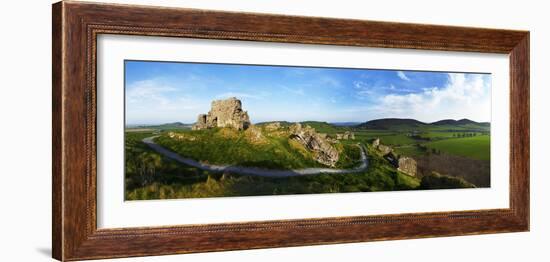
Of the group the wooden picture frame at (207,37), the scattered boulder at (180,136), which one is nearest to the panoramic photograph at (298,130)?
the scattered boulder at (180,136)

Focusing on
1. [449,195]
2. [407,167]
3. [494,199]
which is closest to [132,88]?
[407,167]

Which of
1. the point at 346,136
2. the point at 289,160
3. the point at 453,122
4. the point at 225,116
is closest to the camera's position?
the point at 225,116

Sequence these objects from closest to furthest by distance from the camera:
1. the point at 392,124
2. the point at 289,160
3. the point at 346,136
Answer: the point at 289,160 < the point at 346,136 < the point at 392,124

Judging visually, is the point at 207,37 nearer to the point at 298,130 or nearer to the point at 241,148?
the point at 241,148

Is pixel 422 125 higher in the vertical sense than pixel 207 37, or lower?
lower

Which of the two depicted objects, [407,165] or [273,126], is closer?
[273,126]

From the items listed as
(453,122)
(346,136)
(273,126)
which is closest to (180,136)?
(273,126)

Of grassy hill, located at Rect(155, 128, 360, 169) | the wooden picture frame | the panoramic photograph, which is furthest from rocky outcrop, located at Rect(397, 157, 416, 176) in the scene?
grassy hill, located at Rect(155, 128, 360, 169)

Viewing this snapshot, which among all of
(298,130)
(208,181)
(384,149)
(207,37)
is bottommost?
(208,181)
